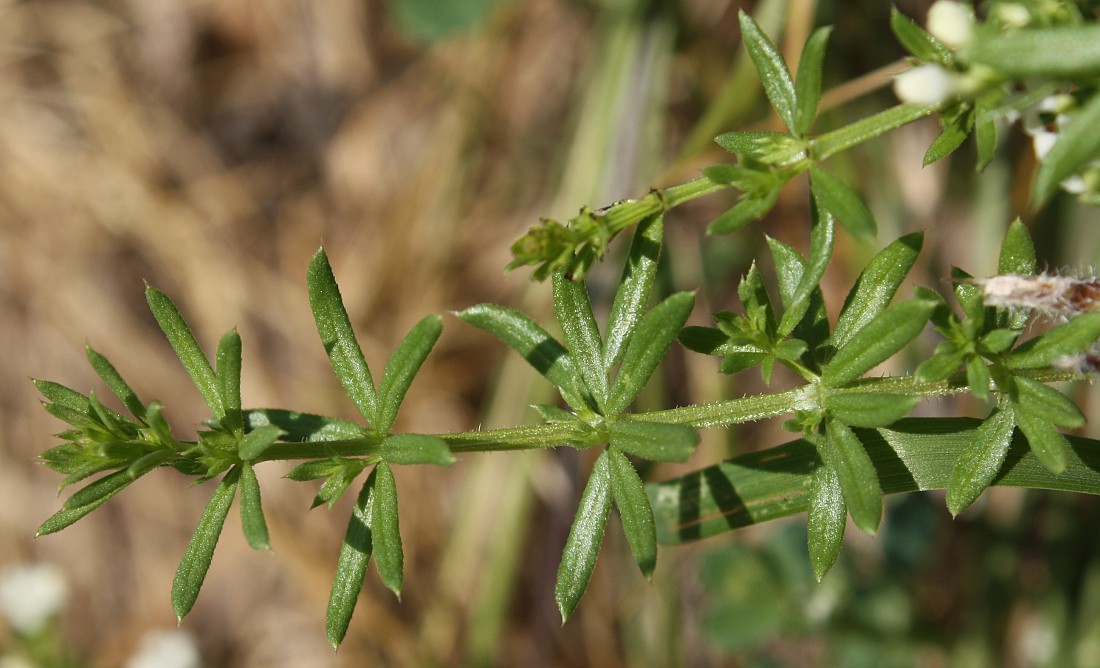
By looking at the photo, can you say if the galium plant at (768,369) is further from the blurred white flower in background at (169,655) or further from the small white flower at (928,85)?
the blurred white flower in background at (169,655)

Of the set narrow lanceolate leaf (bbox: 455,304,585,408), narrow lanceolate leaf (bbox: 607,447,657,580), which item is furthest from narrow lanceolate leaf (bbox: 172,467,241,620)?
narrow lanceolate leaf (bbox: 607,447,657,580)

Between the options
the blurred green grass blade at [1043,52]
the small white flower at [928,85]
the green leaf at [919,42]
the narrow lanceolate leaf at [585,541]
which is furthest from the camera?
the narrow lanceolate leaf at [585,541]

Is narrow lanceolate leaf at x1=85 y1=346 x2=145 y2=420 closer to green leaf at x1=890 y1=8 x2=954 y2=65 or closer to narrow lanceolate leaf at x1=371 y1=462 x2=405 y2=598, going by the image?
narrow lanceolate leaf at x1=371 y1=462 x2=405 y2=598

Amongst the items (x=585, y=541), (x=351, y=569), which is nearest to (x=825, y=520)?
(x=585, y=541)

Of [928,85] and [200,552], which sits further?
[200,552]

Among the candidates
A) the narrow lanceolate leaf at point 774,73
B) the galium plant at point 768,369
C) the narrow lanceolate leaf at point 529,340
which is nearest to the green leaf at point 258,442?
the galium plant at point 768,369

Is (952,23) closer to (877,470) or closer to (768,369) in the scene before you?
(768,369)
